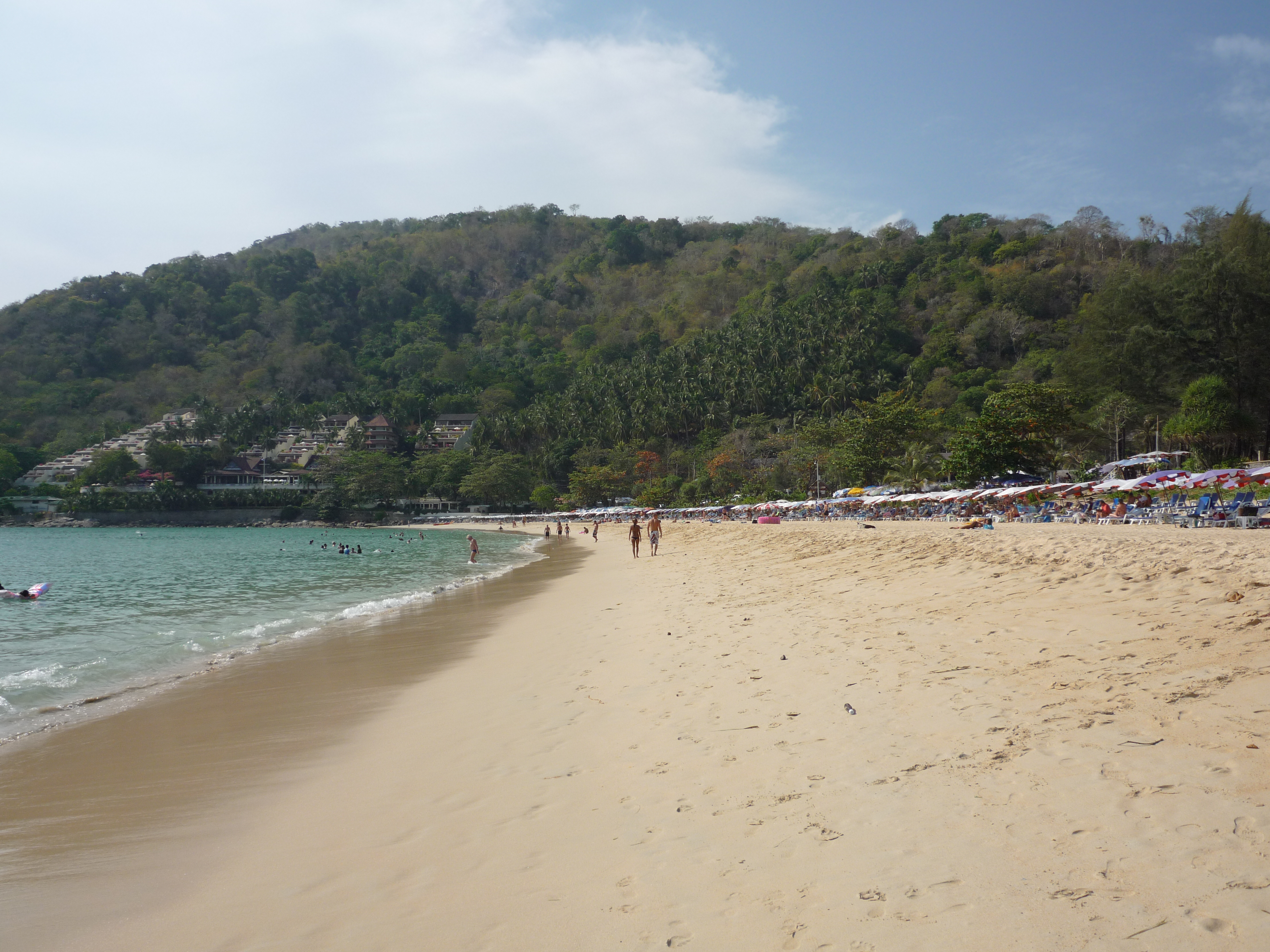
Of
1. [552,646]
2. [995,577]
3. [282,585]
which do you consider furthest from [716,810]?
[282,585]

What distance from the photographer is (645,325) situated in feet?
401

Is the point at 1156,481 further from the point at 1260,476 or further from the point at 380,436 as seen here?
the point at 380,436

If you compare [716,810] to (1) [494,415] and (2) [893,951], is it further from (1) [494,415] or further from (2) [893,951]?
(1) [494,415]

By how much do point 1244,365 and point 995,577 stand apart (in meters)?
33.1

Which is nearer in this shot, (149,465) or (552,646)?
(552,646)

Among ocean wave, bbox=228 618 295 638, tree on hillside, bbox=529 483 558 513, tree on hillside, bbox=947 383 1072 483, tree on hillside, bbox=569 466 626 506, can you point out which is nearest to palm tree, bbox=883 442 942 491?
tree on hillside, bbox=947 383 1072 483

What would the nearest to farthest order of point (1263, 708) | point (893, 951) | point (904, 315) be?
1. point (893, 951)
2. point (1263, 708)
3. point (904, 315)

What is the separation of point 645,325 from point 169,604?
4383 inches

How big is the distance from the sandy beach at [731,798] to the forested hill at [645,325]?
34.3m

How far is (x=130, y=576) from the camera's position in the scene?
76.2 ft

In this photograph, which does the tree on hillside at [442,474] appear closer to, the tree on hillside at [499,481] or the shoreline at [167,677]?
the tree on hillside at [499,481]

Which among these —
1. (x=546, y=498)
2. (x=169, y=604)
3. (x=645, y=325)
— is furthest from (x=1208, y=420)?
(x=645, y=325)

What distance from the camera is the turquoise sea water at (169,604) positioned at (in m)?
8.39

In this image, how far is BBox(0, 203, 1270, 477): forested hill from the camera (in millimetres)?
35844
